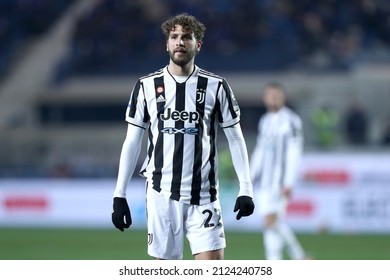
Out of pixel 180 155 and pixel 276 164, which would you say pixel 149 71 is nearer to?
pixel 276 164

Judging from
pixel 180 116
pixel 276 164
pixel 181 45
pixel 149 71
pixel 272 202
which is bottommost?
pixel 272 202

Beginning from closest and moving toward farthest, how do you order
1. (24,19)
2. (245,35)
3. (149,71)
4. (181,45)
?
1. (181,45)
2. (149,71)
3. (245,35)
4. (24,19)

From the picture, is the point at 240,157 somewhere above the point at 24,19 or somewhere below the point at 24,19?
below

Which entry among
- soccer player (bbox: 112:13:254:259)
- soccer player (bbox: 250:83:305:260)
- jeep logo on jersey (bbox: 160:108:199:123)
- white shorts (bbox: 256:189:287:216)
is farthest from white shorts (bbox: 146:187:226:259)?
white shorts (bbox: 256:189:287:216)

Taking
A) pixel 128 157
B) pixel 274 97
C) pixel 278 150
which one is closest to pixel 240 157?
pixel 128 157

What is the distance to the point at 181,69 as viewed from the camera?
5.75m

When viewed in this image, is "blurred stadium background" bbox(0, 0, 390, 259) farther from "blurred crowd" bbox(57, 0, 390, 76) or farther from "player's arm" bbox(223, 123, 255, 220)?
"player's arm" bbox(223, 123, 255, 220)

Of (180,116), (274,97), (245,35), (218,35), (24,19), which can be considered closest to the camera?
(180,116)

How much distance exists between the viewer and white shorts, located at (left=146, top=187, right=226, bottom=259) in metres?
5.76

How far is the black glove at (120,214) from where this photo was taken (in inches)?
226

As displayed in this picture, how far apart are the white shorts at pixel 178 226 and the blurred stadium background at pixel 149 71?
7.42 m

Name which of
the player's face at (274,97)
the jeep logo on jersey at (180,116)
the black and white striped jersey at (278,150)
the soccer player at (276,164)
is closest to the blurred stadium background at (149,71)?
the soccer player at (276,164)

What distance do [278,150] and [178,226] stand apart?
4.69 m

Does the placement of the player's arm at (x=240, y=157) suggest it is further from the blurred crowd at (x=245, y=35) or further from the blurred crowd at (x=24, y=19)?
the blurred crowd at (x=24, y=19)
